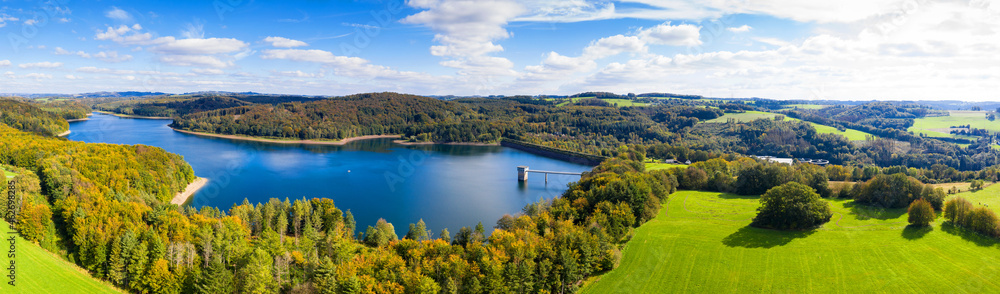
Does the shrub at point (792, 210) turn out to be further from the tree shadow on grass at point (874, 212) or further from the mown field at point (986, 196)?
the mown field at point (986, 196)

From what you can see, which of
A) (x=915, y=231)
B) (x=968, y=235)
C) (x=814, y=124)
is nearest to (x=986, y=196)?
(x=968, y=235)

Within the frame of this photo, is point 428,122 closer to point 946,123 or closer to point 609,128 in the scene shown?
point 609,128

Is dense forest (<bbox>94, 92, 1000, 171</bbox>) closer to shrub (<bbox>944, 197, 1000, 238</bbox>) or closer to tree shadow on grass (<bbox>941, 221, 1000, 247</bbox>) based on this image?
shrub (<bbox>944, 197, 1000, 238</bbox>)

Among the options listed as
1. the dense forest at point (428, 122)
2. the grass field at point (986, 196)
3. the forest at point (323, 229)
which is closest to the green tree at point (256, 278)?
the forest at point (323, 229)

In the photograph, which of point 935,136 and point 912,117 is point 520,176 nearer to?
point 935,136

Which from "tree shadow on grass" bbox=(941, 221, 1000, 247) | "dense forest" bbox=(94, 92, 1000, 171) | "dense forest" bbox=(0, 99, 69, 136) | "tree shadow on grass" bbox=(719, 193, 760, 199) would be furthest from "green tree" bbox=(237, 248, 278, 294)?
"dense forest" bbox=(0, 99, 69, 136)

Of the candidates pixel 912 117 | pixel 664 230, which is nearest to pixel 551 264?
pixel 664 230
